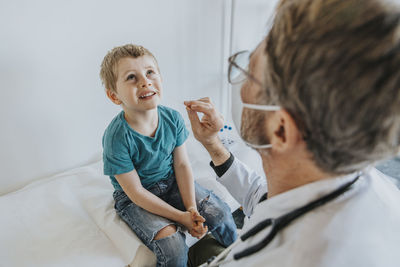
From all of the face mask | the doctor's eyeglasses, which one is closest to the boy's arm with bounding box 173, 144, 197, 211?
the face mask

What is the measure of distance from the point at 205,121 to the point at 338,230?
0.61m

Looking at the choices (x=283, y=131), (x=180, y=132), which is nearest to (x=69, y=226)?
(x=180, y=132)

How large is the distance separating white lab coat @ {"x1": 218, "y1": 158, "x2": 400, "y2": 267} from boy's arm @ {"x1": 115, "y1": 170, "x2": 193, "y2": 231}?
515mm

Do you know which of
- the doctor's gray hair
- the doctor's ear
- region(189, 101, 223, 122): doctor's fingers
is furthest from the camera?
region(189, 101, 223, 122): doctor's fingers

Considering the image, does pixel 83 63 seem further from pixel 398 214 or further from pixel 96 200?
pixel 398 214

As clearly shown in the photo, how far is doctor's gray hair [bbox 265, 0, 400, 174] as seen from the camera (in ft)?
1.33

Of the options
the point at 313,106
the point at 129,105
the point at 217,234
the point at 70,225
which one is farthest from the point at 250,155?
the point at 313,106

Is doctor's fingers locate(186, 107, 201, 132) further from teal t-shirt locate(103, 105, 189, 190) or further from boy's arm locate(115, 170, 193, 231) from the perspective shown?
boy's arm locate(115, 170, 193, 231)

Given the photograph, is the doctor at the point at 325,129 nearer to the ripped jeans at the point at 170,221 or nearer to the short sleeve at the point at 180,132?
the ripped jeans at the point at 170,221

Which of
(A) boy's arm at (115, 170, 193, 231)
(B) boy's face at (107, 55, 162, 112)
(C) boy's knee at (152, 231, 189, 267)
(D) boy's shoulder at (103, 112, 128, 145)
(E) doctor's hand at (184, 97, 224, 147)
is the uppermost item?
(B) boy's face at (107, 55, 162, 112)

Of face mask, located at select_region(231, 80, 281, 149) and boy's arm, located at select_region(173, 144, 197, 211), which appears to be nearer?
face mask, located at select_region(231, 80, 281, 149)

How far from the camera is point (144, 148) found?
112 cm

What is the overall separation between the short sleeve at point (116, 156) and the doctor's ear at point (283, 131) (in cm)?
66

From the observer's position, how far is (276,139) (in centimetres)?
58
